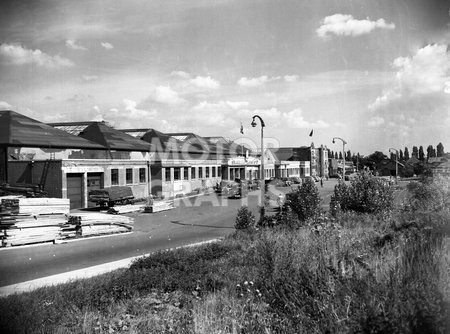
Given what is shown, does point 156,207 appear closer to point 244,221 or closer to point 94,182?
point 94,182

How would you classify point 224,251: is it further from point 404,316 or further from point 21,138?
point 21,138

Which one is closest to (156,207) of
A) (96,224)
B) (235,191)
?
(96,224)

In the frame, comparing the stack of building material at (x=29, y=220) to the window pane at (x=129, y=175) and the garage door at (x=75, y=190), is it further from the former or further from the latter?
the window pane at (x=129, y=175)

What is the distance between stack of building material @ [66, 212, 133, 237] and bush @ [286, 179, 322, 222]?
29.8 ft

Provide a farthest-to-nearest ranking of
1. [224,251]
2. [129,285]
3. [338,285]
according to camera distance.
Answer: [224,251]
[129,285]
[338,285]

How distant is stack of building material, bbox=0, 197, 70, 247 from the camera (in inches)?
615

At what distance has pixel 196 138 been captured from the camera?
A: 215 feet

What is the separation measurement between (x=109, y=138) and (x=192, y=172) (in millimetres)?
10914

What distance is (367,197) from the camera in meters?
18.9

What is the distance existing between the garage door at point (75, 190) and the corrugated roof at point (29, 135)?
13.0 feet

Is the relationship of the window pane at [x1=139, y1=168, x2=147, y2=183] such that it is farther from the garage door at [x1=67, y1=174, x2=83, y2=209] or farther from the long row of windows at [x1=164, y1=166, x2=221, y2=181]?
the garage door at [x1=67, y1=174, x2=83, y2=209]

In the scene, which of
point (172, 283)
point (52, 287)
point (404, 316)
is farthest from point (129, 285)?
point (404, 316)

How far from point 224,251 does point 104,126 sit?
36.3 m

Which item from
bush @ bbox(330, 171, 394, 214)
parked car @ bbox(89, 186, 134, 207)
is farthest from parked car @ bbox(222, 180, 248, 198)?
bush @ bbox(330, 171, 394, 214)
